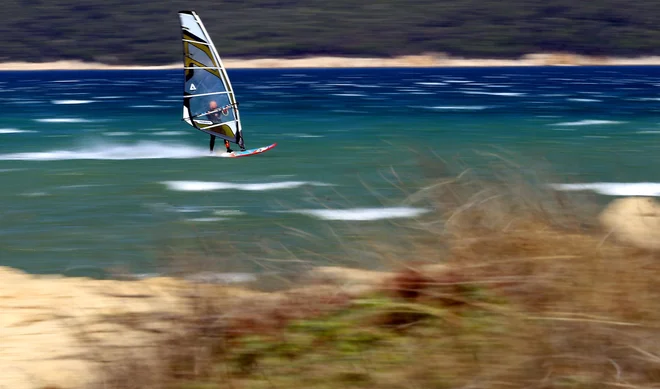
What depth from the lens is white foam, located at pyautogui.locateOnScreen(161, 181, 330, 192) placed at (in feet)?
62.6

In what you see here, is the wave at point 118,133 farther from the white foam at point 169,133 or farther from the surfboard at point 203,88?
the surfboard at point 203,88

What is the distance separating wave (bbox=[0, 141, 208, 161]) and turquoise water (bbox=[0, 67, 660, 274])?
57 mm

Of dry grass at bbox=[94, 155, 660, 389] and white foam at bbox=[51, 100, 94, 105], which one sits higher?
dry grass at bbox=[94, 155, 660, 389]

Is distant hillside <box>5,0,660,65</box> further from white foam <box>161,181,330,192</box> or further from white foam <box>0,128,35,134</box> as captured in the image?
white foam <box>161,181,330,192</box>

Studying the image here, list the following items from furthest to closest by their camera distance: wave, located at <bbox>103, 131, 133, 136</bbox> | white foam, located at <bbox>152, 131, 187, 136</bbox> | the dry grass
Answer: white foam, located at <bbox>152, 131, 187, 136</bbox> < wave, located at <bbox>103, 131, 133, 136</bbox> < the dry grass

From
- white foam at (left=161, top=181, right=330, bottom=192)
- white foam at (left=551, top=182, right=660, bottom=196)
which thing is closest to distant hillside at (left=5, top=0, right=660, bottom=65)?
white foam at (left=161, top=181, right=330, bottom=192)

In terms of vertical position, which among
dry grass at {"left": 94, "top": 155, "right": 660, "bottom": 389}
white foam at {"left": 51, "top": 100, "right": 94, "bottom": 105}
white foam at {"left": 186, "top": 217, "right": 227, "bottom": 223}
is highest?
dry grass at {"left": 94, "top": 155, "right": 660, "bottom": 389}

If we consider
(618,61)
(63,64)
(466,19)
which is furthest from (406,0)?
(63,64)

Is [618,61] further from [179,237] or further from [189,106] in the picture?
[179,237]

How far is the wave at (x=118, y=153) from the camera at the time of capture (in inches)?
1001

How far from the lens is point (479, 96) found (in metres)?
58.3

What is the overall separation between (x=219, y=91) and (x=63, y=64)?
10629cm

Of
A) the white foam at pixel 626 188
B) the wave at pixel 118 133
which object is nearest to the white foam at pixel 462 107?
the wave at pixel 118 133

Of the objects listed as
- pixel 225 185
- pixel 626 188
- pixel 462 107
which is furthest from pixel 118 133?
pixel 626 188
